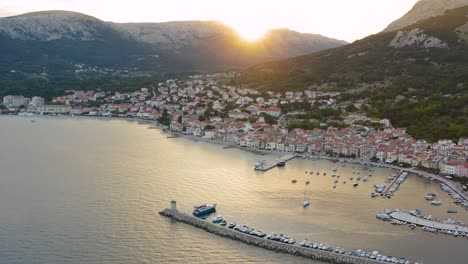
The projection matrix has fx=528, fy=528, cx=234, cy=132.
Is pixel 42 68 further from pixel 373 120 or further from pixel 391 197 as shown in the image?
pixel 391 197

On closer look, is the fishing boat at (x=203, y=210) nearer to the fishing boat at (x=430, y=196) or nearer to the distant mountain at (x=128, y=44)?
the fishing boat at (x=430, y=196)

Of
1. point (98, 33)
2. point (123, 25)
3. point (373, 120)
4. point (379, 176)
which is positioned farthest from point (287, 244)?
point (123, 25)

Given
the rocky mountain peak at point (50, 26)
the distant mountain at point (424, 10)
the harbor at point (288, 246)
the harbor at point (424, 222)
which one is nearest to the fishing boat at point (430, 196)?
the harbor at point (424, 222)

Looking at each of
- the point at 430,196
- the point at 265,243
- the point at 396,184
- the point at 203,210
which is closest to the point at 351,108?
the point at 396,184

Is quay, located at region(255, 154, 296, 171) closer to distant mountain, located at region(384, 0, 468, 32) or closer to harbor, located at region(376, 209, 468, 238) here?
harbor, located at region(376, 209, 468, 238)

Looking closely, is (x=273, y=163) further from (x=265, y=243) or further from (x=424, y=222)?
(x=265, y=243)
